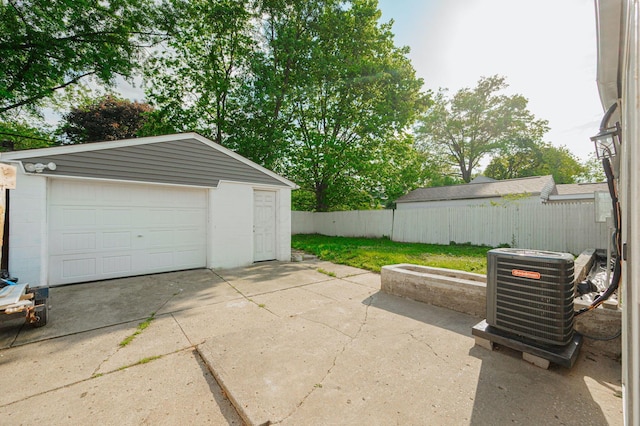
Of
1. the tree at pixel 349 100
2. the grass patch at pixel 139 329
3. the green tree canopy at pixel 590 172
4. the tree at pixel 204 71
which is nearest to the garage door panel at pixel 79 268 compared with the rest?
the grass patch at pixel 139 329

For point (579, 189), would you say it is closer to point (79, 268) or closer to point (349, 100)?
point (349, 100)

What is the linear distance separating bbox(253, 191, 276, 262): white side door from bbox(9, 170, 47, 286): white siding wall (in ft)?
14.4

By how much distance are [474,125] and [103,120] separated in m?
29.9

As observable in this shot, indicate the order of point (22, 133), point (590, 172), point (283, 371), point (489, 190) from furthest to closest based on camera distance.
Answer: point (590, 172) → point (489, 190) → point (22, 133) → point (283, 371)

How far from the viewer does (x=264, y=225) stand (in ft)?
25.4

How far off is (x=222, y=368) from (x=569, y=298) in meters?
3.23

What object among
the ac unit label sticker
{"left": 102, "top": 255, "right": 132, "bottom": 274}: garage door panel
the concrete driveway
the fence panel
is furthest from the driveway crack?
the fence panel

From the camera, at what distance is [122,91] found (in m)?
12.4

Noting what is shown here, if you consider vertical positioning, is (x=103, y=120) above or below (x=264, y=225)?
above

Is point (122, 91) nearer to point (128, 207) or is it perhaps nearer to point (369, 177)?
point (128, 207)

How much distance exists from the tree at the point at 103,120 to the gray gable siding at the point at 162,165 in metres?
10.8

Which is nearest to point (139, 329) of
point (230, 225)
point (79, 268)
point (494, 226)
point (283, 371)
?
point (283, 371)

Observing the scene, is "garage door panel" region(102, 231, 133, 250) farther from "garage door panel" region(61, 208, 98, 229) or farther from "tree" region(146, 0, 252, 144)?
"tree" region(146, 0, 252, 144)

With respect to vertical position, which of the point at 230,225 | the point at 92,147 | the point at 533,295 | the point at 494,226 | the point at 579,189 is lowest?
the point at 533,295
